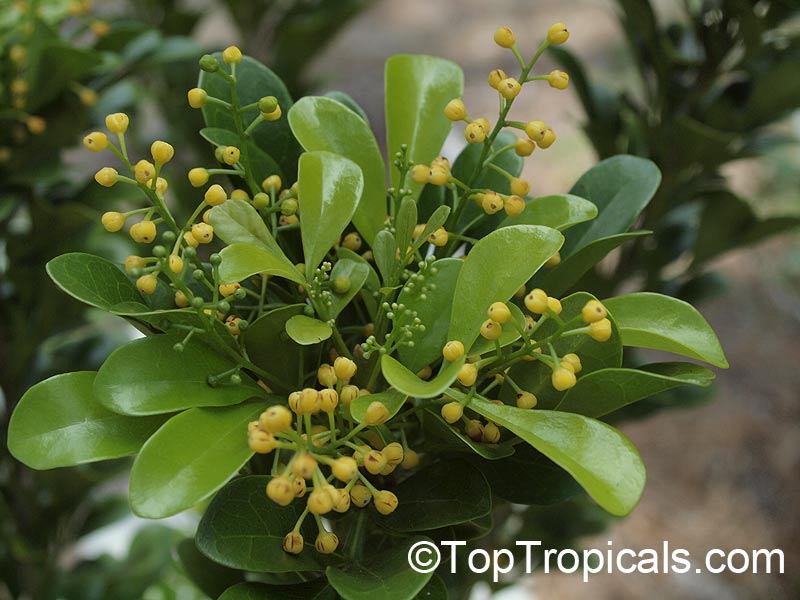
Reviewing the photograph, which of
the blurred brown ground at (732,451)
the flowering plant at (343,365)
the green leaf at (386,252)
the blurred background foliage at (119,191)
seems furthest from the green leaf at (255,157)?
the blurred brown ground at (732,451)

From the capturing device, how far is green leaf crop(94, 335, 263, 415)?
49 centimetres

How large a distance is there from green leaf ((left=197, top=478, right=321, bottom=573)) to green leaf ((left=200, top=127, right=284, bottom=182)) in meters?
0.21

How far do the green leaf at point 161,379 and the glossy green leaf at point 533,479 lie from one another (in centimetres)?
18

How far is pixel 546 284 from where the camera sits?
23.8 inches

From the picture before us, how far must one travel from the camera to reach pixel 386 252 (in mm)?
523

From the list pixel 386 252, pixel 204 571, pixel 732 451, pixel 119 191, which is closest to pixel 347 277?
pixel 386 252

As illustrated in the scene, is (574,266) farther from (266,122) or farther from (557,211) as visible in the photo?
(266,122)

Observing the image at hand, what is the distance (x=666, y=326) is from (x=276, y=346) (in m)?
0.24

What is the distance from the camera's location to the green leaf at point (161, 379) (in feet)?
1.60

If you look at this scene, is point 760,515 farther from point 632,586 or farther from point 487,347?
point 487,347

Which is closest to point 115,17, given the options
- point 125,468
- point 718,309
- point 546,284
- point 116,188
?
point 116,188

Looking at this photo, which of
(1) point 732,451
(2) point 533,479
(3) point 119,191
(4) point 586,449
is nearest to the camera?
(4) point 586,449

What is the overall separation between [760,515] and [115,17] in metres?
1.95

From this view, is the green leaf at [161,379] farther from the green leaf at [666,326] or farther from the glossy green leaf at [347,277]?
the green leaf at [666,326]
